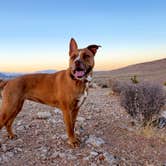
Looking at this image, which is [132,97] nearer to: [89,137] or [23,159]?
[89,137]

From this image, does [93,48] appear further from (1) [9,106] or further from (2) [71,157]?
(2) [71,157]

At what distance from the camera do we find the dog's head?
639 centimetres

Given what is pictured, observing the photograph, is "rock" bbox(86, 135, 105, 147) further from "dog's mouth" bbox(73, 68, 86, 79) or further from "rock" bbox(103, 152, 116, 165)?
"dog's mouth" bbox(73, 68, 86, 79)

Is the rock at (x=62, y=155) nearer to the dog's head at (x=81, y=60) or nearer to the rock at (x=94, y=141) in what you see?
the rock at (x=94, y=141)

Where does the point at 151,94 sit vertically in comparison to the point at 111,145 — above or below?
above

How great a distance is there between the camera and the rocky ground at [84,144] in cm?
681

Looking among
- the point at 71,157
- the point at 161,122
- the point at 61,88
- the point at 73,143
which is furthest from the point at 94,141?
the point at 161,122

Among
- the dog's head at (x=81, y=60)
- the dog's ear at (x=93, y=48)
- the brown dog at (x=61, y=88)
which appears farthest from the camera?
the dog's ear at (x=93, y=48)

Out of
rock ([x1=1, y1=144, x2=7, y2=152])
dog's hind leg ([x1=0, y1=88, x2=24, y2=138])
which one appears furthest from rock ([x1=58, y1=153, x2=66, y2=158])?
dog's hind leg ([x1=0, y1=88, x2=24, y2=138])

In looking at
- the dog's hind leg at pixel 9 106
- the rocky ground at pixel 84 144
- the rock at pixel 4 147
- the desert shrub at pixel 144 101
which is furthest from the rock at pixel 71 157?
the desert shrub at pixel 144 101

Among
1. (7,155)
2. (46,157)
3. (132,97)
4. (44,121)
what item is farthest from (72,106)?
(132,97)

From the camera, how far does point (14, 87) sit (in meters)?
6.96

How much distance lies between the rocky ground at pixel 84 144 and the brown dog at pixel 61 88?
391 millimetres

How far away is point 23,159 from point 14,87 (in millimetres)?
1308
